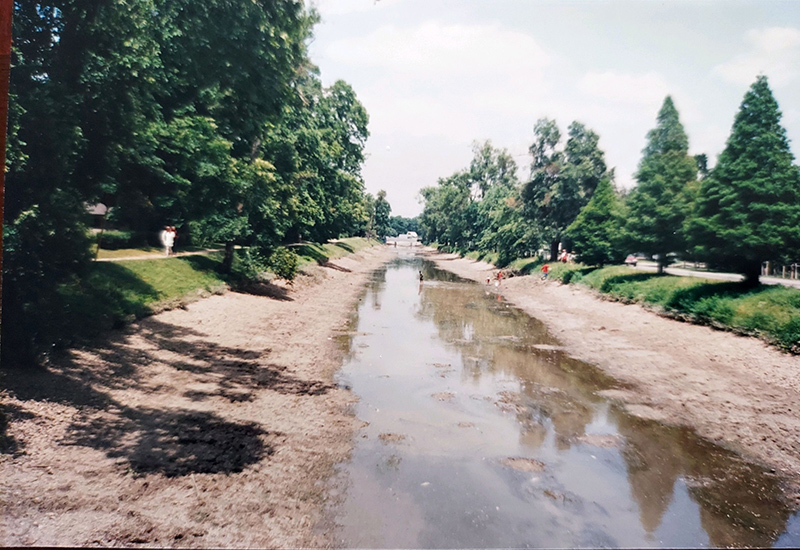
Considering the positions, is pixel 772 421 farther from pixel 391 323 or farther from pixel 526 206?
pixel 526 206

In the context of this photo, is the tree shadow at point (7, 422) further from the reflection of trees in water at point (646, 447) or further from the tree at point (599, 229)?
the tree at point (599, 229)

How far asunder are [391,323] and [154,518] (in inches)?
770

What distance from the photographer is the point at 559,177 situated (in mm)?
50406

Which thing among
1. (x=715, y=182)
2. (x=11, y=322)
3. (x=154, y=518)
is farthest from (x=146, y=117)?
(x=715, y=182)

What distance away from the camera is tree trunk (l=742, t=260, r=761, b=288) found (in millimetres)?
21895

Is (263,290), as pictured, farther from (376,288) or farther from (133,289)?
(376,288)

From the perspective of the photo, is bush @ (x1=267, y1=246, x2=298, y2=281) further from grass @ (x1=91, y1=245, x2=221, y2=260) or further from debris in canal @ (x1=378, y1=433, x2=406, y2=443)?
debris in canal @ (x1=378, y1=433, x2=406, y2=443)

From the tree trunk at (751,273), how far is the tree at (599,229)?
15.5m

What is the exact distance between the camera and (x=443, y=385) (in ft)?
49.9

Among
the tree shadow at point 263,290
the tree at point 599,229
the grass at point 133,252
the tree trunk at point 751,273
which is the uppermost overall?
the tree at point 599,229

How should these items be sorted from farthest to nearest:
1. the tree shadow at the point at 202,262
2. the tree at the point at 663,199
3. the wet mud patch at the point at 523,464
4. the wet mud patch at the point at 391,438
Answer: the tree at the point at 663,199 → the tree shadow at the point at 202,262 → the wet mud patch at the point at 391,438 → the wet mud patch at the point at 523,464

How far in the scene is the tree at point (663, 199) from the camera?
101ft

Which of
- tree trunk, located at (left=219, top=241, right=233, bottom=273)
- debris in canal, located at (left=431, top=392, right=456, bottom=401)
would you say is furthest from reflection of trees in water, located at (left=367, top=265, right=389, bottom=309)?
debris in canal, located at (left=431, top=392, right=456, bottom=401)

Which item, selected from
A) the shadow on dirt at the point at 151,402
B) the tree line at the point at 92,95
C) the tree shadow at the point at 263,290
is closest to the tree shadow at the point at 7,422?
the shadow on dirt at the point at 151,402
